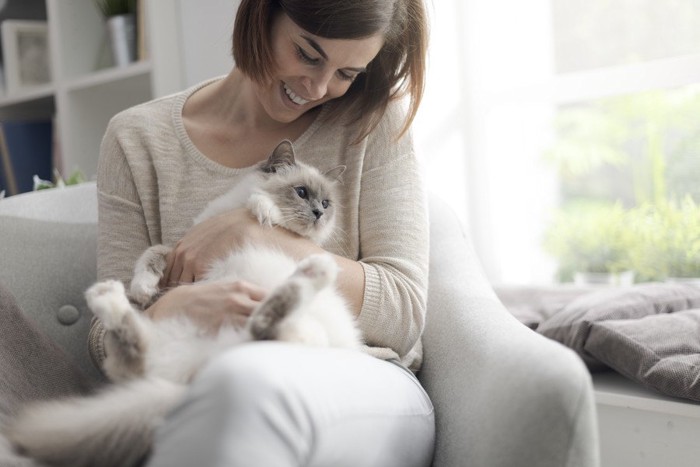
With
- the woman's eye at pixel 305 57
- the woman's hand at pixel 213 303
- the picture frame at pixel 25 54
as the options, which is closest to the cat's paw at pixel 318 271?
the woman's hand at pixel 213 303

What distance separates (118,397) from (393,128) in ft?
2.70

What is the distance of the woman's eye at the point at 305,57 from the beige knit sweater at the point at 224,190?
20 centimetres

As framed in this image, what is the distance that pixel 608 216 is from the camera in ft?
8.95

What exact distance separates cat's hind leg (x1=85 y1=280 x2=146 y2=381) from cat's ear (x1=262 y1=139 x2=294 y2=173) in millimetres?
471

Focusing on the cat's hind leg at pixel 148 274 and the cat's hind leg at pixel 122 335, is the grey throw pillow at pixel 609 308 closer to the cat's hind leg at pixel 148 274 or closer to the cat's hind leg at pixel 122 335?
the cat's hind leg at pixel 148 274

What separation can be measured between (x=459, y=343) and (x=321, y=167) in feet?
1.71

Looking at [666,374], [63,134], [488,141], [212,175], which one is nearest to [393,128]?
[212,175]

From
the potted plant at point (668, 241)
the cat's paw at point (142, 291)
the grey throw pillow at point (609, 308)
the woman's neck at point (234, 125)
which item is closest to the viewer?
the cat's paw at point (142, 291)

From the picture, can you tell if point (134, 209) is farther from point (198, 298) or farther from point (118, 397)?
point (118, 397)

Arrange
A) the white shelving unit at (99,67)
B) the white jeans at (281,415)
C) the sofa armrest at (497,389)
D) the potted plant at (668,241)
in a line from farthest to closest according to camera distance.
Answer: the white shelving unit at (99,67)
the potted plant at (668,241)
the sofa armrest at (497,389)
the white jeans at (281,415)

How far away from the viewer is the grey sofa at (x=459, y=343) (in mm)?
1064

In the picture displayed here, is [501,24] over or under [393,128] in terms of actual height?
over

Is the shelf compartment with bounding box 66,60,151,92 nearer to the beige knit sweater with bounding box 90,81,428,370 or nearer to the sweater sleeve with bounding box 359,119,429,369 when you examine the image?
the beige knit sweater with bounding box 90,81,428,370

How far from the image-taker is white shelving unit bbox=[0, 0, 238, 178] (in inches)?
106
